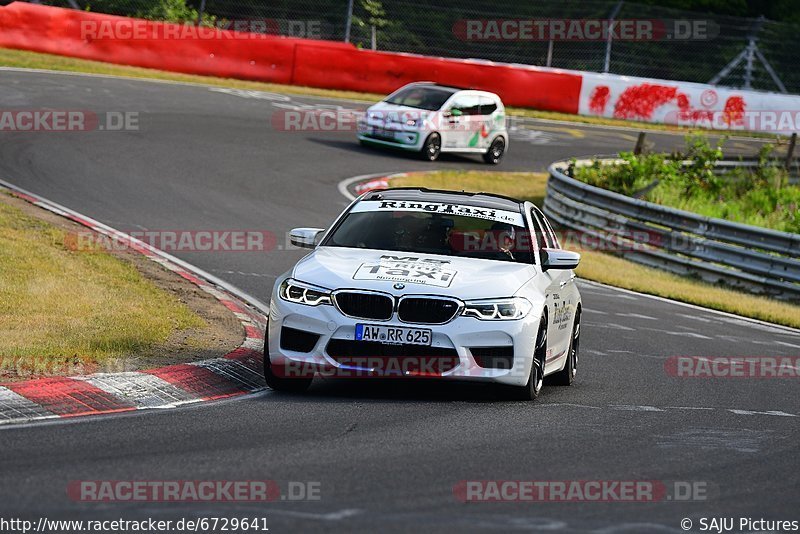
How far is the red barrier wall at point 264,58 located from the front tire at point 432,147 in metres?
7.55

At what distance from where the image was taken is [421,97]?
1133 inches

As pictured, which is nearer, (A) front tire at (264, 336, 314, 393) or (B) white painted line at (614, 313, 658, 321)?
(A) front tire at (264, 336, 314, 393)

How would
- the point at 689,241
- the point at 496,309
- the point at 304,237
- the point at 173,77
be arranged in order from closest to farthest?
the point at 496,309 → the point at 304,237 → the point at 689,241 → the point at 173,77

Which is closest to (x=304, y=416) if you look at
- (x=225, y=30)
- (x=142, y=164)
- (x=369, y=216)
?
(x=369, y=216)

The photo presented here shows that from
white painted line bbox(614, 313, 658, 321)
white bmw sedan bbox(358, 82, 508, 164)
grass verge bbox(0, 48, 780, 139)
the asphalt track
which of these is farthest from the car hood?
grass verge bbox(0, 48, 780, 139)

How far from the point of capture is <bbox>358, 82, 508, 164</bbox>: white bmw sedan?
28062 mm

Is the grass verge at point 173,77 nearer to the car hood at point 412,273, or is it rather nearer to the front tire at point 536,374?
the car hood at point 412,273

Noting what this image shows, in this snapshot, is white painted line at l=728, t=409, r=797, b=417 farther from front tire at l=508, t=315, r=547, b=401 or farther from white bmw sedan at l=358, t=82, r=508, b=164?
white bmw sedan at l=358, t=82, r=508, b=164

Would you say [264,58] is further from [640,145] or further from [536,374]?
[536,374]

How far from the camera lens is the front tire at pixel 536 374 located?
9.38m

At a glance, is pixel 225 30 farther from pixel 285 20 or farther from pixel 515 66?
pixel 515 66

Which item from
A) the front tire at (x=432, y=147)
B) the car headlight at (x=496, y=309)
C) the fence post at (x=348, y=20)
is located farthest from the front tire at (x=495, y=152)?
the car headlight at (x=496, y=309)

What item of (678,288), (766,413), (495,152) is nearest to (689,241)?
Answer: (678,288)

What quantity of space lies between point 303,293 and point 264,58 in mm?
26312
